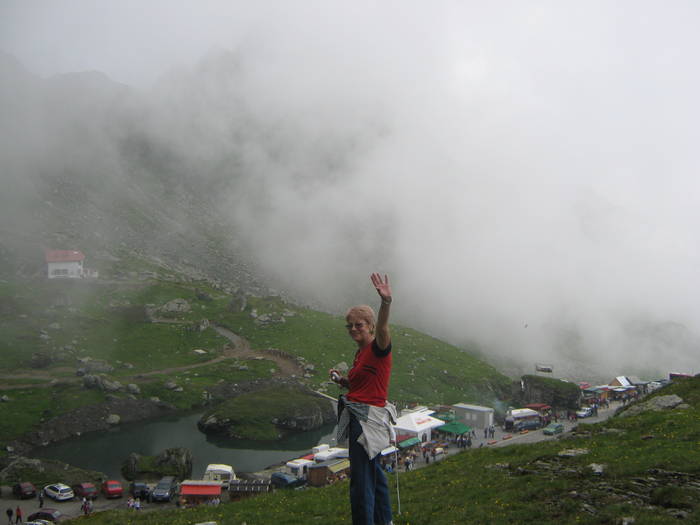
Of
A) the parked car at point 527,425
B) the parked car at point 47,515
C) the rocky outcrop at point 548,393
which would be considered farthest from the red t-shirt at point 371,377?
the rocky outcrop at point 548,393

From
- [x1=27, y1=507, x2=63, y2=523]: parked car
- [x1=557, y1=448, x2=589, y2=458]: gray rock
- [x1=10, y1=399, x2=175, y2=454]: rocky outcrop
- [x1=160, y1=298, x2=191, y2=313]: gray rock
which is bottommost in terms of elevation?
[x1=27, y1=507, x2=63, y2=523]: parked car

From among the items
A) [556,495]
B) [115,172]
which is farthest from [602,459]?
[115,172]

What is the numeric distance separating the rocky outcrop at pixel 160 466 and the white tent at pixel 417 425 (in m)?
19.7

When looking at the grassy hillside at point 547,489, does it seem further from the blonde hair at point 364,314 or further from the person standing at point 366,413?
the blonde hair at point 364,314

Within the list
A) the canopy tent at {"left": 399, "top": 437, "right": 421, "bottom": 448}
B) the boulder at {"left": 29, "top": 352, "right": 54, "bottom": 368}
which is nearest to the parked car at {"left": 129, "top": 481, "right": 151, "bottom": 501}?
the canopy tent at {"left": 399, "top": 437, "right": 421, "bottom": 448}

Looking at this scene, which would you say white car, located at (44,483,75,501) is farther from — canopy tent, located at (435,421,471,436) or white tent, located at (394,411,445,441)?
canopy tent, located at (435,421,471,436)

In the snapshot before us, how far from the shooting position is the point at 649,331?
14838cm

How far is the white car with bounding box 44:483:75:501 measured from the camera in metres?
34.4

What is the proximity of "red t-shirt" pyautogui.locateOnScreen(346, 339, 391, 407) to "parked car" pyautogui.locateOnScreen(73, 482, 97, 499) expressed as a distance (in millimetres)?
35796

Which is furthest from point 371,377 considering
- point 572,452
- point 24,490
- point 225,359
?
point 225,359

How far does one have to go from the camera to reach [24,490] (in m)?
35.3

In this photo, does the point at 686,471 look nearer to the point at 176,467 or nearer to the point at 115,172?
the point at 176,467

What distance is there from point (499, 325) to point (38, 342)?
355 feet

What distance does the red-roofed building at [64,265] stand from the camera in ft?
307
